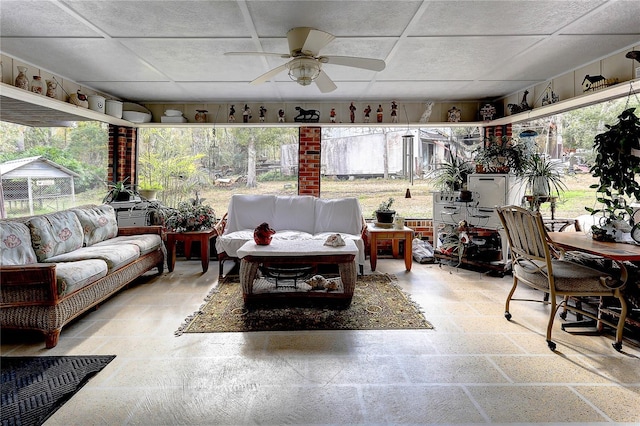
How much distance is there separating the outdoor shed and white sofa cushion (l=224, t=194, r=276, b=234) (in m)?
2.32

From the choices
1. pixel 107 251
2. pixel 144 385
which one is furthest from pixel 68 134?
pixel 144 385

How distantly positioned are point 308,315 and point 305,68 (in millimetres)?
2074

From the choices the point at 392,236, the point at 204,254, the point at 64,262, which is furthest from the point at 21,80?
the point at 392,236

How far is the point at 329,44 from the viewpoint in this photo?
3193 mm

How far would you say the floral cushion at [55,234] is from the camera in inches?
123

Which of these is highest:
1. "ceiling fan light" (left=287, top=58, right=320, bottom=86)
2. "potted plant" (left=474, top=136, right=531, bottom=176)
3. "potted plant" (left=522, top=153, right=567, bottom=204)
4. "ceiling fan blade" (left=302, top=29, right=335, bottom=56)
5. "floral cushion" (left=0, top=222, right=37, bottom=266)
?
"ceiling fan blade" (left=302, top=29, right=335, bottom=56)

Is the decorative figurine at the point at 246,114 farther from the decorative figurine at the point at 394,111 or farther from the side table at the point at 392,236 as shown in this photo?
the side table at the point at 392,236

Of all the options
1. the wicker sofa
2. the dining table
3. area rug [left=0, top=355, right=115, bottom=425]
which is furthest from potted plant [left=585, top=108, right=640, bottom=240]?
the wicker sofa

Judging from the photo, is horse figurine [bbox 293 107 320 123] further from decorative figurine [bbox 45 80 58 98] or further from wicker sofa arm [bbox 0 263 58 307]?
wicker sofa arm [bbox 0 263 58 307]

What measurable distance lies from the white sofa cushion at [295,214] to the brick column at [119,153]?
2.50 metres

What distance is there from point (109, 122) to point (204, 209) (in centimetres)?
193

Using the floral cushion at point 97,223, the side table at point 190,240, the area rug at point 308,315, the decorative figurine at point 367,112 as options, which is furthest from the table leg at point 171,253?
the decorative figurine at point 367,112

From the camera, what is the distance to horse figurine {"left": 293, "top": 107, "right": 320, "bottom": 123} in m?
5.43

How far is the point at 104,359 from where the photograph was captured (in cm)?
232
